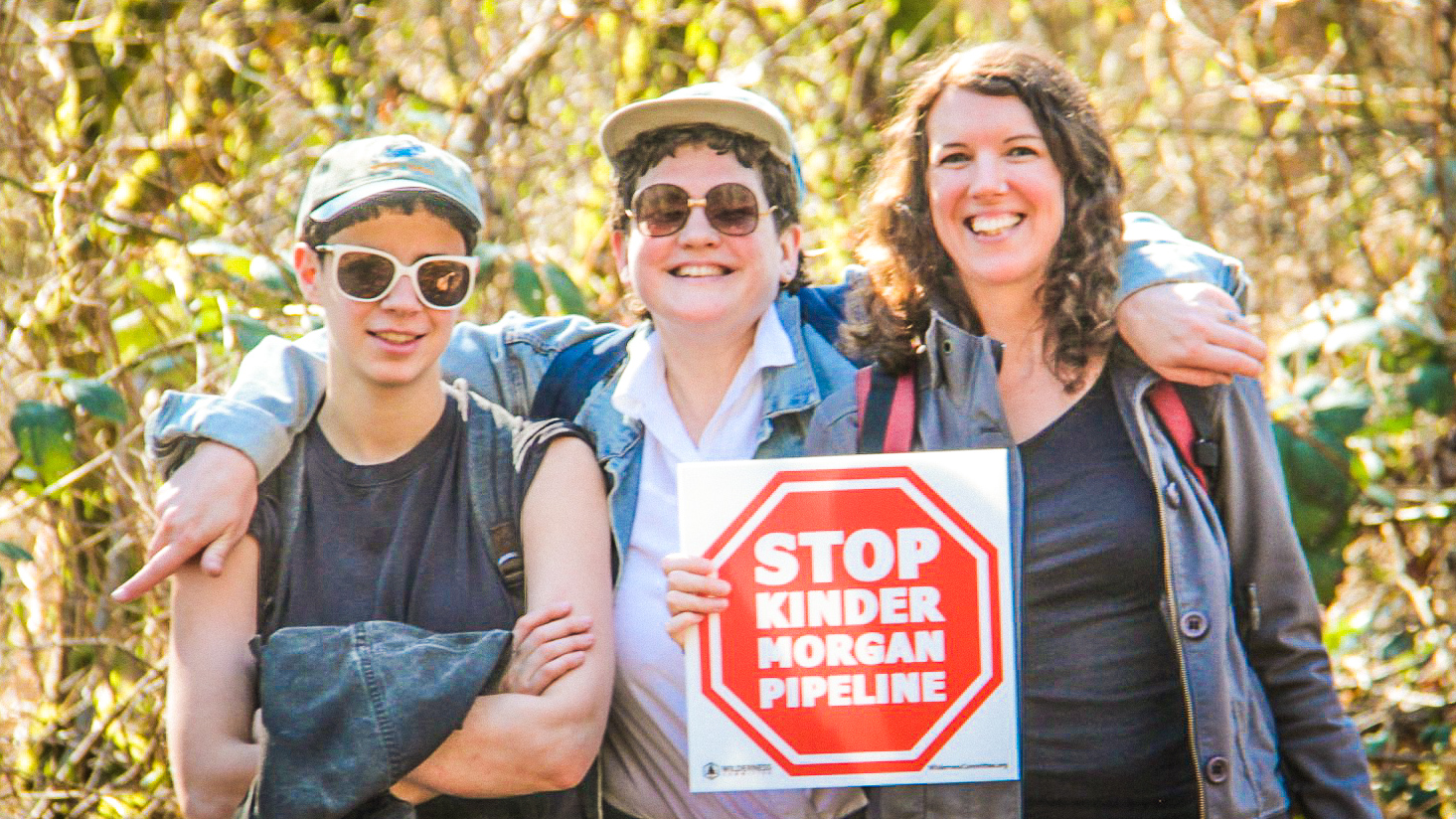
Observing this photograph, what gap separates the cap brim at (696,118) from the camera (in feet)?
8.57

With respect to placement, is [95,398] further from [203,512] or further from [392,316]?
[392,316]

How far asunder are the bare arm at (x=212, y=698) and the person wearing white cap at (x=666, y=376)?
0.08 meters

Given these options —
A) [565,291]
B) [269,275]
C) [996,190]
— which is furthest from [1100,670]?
[269,275]

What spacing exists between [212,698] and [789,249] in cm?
137

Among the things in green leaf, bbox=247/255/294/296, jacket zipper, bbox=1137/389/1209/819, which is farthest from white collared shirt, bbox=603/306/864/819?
green leaf, bbox=247/255/294/296

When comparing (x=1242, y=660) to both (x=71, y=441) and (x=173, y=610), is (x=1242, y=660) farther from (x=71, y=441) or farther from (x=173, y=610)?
(x=71, y=441)

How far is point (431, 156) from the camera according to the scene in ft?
8.30

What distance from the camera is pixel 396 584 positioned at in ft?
7.84

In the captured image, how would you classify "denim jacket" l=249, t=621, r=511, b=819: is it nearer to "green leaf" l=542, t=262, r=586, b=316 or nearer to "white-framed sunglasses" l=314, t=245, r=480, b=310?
"white-framed sunglasses" l=314, t=245, r=480, b=310

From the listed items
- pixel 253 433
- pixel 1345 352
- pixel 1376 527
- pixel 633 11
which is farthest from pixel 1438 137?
pixel 253 433

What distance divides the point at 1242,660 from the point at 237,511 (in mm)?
1773

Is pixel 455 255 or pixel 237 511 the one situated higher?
pixel 455 255

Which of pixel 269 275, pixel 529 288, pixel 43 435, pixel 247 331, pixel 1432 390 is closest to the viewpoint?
pixel 247 331

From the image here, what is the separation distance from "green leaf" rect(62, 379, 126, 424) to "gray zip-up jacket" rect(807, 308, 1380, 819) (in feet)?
6.10
